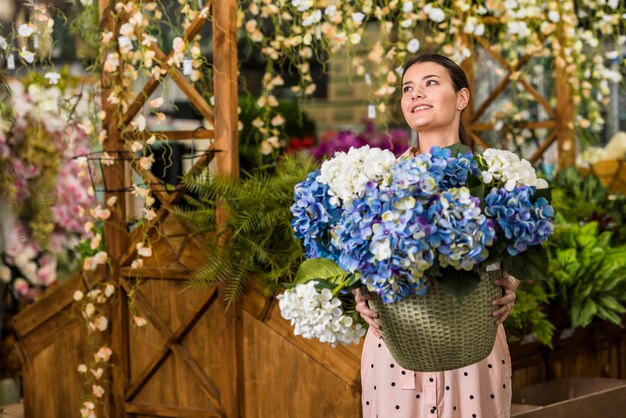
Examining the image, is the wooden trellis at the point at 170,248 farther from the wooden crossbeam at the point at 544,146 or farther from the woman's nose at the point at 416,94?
the wooden crossbeam at the point at 544,146

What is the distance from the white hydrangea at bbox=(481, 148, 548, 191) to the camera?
208cm

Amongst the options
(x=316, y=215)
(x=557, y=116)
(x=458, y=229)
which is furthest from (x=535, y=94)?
(x=458, y=229)

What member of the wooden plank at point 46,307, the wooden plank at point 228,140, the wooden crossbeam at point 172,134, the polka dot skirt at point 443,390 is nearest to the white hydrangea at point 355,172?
the polka dot skirt at point 443,390

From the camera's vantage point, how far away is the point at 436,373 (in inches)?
98.2

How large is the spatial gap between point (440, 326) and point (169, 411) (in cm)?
191

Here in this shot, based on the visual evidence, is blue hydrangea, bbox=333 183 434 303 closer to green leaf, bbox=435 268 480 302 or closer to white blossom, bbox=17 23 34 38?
green leaf, bbox=435 268 480 302

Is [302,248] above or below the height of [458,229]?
below

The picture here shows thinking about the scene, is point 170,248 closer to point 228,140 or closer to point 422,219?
point 228,140

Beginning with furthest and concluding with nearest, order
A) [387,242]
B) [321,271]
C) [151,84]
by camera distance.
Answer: [151,84] < [321,271] < [387,242]

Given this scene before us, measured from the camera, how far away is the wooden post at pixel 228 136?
3.58 meters

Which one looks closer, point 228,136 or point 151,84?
point 228,136

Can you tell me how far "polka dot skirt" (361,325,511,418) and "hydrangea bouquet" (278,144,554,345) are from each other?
1.30ft

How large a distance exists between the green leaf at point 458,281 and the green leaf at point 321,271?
276 millimetres

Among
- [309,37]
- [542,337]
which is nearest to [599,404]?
[542,337]
